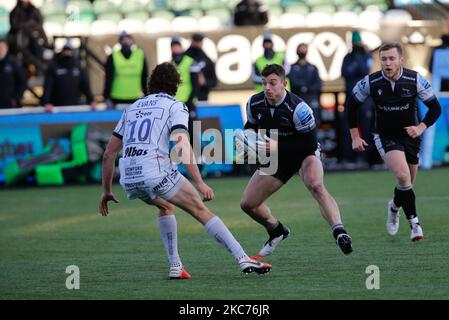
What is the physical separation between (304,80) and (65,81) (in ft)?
14.7

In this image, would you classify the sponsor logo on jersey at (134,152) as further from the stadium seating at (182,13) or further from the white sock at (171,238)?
the stadium seating at (182,13)

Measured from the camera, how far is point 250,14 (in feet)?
82.8

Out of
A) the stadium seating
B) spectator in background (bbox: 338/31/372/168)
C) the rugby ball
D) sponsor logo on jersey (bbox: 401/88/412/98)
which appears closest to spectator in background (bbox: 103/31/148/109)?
spectator in background (bbox: 338/31/372/168)

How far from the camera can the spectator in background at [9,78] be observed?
2097cm

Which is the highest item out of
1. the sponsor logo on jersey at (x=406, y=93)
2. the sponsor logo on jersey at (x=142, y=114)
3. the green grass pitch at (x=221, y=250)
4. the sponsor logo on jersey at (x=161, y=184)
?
the sponsor logo on jersey at (x=142, y=114)

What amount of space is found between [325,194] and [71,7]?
16657 millimetres

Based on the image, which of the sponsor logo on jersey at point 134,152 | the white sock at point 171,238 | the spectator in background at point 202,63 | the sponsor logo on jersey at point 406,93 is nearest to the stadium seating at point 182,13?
the spectator in background at point 202,63

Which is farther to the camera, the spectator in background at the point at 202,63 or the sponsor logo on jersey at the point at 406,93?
the spectator in background at the point at 202,63

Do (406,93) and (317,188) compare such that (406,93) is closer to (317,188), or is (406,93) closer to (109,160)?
(317,188)

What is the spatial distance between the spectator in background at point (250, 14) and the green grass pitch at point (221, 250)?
7.11 metres

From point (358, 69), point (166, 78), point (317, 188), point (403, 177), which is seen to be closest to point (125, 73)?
point (358, 69)

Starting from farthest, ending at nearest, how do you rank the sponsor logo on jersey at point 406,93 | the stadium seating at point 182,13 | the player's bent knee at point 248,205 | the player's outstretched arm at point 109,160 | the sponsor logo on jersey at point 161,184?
the stadium seating at point 182,13 < the sponsor logo on jersey at point 406,93 < the player's bent knee at point 248,205 < the player's outstretched arm at point 109,160 < the sponsor logo on jersey at point 161,184
